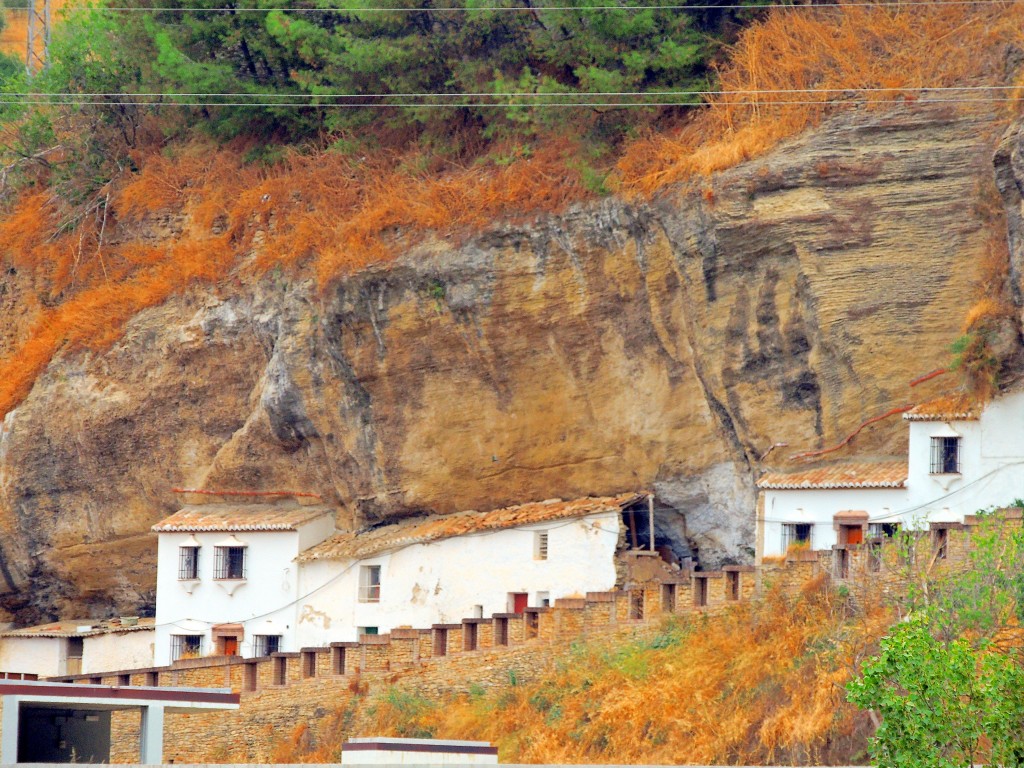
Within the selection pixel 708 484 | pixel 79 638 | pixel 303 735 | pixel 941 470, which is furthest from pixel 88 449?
pixel 941 470

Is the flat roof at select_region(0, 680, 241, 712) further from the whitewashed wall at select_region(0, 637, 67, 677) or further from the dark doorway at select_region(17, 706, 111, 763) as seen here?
the whitewashed wall at select_region(0, 637, 67, 677)

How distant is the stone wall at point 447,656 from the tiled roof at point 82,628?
8.35ft

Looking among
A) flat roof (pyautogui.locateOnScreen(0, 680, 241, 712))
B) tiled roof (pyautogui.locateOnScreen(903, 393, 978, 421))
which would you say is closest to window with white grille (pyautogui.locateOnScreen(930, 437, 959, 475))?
tiled roof (pyautogui.locateOnScreen(903, 393, 978, 421))

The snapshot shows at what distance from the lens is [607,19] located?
34750mm

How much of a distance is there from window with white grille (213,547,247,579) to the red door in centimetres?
555

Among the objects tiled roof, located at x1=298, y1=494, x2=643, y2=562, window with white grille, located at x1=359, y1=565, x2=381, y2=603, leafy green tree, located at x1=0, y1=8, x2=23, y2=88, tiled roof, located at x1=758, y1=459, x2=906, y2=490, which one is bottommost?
window with white grille, located at x1=359, y1=565, x2=381, y2=603

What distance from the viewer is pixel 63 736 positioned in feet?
88.0

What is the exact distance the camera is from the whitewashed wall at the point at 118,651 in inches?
1506

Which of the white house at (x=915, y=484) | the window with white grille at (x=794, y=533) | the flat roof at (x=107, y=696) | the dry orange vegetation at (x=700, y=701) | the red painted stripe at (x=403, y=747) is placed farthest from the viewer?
the window with white grille at (x=794, y=533)

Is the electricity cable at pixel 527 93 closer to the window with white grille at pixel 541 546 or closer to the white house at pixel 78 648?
the window with white grille at pixel 541 546

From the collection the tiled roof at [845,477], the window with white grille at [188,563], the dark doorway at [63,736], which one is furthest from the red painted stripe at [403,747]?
the window with white grille at [188,563]

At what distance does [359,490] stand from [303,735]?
16.5ft

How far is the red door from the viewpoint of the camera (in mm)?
35188

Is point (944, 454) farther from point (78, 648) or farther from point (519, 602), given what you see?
point (78, 648)
